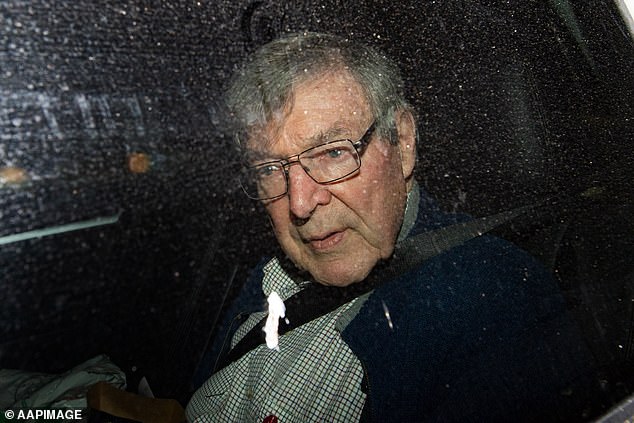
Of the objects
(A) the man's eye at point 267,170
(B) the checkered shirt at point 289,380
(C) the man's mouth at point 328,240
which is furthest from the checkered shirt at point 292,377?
(A) the man's eye at point 267,170

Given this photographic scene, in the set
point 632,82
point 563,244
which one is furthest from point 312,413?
point 632,82

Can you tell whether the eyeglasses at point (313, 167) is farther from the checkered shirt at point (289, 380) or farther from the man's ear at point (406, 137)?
the checkered shirt at point (289, 380)

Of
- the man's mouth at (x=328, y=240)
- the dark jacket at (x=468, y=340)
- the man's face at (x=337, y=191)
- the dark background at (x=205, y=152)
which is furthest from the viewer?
the man's mouth at (x=328, y=240)

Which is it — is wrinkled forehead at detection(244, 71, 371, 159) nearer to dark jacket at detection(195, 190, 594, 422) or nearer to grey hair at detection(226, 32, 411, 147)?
grey hair at detection(226, 32, 411, 147)

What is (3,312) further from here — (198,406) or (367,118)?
(367,118)

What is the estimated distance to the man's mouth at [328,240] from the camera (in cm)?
115

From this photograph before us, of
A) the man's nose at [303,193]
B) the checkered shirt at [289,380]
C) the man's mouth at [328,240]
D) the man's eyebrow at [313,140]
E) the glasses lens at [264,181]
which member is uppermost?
the man's eyebrow at [313,140]

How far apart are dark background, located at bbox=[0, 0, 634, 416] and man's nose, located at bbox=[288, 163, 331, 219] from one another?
0.09 meters

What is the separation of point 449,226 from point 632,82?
1.73 feet

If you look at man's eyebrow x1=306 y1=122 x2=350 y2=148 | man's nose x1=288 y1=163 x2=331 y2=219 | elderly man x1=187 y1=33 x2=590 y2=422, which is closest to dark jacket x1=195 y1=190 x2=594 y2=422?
elderly man x1=187 y1=33 x2=590 y2=422

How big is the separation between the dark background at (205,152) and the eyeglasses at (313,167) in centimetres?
4

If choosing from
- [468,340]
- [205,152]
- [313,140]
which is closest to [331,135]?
[313,140]

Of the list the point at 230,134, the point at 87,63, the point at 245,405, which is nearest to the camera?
the point at 87,63

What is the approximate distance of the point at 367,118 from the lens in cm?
112
